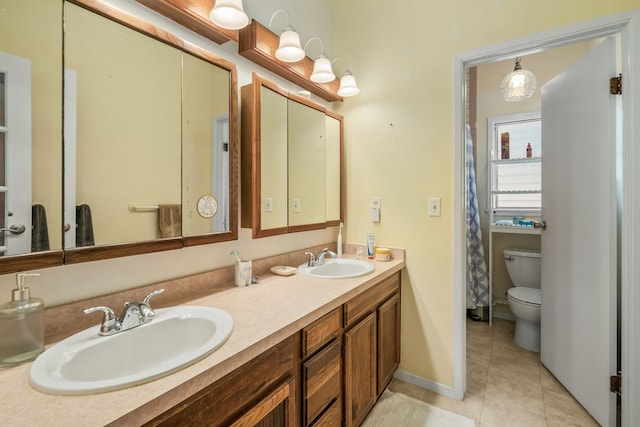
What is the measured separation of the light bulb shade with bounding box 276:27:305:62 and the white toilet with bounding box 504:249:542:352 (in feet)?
8.07

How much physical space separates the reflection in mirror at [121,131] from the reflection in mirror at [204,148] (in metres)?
0.04

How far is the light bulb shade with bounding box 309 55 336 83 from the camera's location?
1869 millimetres

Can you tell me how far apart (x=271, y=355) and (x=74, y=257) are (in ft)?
2.26

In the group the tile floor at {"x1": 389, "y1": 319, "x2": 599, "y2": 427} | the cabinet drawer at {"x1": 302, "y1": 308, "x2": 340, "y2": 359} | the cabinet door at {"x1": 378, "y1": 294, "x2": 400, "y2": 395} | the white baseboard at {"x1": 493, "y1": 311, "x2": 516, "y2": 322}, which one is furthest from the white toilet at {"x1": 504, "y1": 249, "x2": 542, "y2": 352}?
the cabinet drawer at {"x1": 302, "y1": 308, "x2": 340, "y2": 359}

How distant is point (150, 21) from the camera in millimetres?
1211

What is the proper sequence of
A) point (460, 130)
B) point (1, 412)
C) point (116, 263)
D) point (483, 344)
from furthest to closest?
point (483, 344), point (460, 130), point (116, 263), point (1, 412)

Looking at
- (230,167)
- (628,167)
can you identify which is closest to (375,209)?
(230,167)

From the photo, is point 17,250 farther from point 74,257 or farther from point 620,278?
point 620,278

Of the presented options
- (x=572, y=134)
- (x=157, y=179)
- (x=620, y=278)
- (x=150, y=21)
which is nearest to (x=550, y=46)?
(x=572, y=134)

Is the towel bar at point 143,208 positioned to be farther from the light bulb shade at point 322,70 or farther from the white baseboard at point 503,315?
the white baseboard at point 503,315

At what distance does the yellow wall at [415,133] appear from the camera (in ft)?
6.12

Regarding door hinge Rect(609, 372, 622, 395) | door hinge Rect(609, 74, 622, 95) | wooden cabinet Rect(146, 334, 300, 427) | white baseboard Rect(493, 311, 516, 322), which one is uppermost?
door hinge Rect(609, 74, 622, 95)

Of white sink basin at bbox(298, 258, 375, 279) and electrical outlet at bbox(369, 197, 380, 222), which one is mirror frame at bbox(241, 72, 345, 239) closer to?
white sink basin at bbox(298, 258, 375, 279)

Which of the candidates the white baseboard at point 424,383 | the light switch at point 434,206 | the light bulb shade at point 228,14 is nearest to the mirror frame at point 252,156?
the light bulb shade at point 228,14
